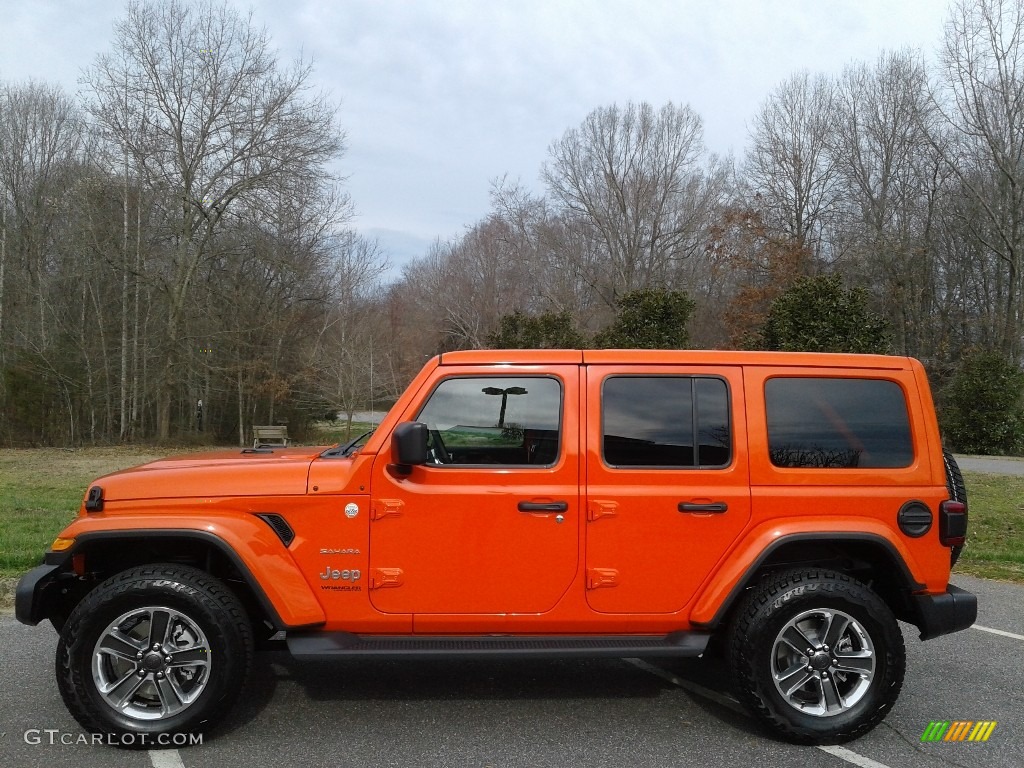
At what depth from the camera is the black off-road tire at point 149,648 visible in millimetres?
3318

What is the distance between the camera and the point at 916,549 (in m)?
3.63

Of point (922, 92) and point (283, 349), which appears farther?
point (922, 92)

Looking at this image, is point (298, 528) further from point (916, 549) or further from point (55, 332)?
point (55, 332)

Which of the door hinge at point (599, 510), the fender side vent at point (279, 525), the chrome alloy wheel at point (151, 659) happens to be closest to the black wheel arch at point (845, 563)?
the door hinge at point (599, 510)

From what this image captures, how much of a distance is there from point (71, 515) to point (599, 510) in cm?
802

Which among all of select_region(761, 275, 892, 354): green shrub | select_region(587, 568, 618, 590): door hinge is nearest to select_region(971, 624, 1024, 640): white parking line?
select_region(587, 568, 618, 590): door hinge

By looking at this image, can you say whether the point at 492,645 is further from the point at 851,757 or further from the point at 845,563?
the point at 845,563

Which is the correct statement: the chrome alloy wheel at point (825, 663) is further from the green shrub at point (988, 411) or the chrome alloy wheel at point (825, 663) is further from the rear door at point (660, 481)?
the green shrub at point (988, 411)

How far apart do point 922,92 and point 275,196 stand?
26.2 m

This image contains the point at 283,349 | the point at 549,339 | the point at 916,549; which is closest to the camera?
the point at 916,549

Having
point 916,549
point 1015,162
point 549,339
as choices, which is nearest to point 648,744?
point 916,549

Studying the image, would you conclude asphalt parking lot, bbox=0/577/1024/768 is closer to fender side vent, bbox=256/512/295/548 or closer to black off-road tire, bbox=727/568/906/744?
black off-road tire, bbox=727/568/906/744

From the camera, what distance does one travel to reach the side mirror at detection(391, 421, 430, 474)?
331 centimetres

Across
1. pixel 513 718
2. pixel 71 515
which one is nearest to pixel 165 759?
pixel 513 718
